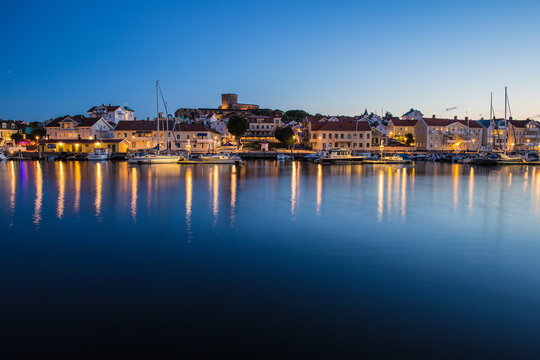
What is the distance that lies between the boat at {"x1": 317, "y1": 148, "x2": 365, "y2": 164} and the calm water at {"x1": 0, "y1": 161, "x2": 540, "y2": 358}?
33555 millimetres

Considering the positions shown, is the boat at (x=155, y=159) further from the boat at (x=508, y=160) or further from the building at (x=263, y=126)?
the boat at (x=508, y=160)

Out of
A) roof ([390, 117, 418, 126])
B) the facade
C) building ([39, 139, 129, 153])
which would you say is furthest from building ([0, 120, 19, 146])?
the facade

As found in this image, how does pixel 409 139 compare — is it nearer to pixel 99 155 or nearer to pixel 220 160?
pixel 220 160

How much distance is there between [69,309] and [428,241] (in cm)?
983

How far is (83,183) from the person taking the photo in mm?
27109

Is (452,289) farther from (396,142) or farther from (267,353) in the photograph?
(396,142)

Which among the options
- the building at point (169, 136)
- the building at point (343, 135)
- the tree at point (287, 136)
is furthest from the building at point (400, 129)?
the building at point (169, 136)

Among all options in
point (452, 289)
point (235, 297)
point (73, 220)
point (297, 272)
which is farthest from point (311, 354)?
point (73, 220)

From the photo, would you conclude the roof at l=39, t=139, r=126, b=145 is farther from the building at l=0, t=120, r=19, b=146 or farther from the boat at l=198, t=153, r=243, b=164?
the building at l=0, t=120, r=19, b=146

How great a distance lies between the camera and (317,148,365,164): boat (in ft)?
167

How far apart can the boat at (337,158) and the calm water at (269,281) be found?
33.6 m

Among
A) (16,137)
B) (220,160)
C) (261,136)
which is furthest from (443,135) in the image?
(16,137)

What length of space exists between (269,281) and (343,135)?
5925 cm

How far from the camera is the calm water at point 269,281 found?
579 centimetres
